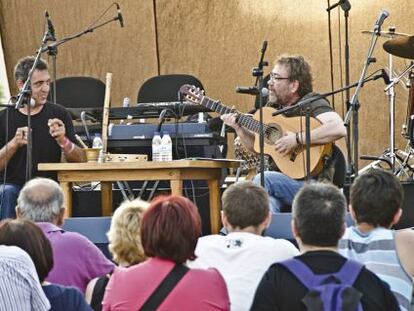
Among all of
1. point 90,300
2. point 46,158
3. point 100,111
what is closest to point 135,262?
point 90,300

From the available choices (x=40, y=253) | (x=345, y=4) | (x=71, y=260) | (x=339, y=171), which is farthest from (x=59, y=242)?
(x=345, y=4)

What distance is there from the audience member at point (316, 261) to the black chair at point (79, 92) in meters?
5.88

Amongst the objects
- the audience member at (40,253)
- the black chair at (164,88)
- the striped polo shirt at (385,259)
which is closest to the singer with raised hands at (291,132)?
the striped polo shirt at (385,259)

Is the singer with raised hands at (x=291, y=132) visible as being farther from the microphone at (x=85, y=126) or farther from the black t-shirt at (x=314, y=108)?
the microphone at (x=85, y=126)

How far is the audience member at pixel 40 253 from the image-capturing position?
12.0ft

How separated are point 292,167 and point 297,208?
282cm

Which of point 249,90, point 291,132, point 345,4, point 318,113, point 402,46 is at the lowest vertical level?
point 291,132

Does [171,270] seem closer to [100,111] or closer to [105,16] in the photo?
[100,111]

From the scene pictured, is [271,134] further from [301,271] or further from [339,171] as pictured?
[301,271]

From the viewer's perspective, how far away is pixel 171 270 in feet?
12.2

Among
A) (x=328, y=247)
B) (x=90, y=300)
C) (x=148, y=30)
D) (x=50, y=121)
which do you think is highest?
(x=148, y=30)

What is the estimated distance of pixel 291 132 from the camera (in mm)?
6520

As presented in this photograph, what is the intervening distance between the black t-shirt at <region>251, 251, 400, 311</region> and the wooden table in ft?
9.57

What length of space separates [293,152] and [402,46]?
2163mm
